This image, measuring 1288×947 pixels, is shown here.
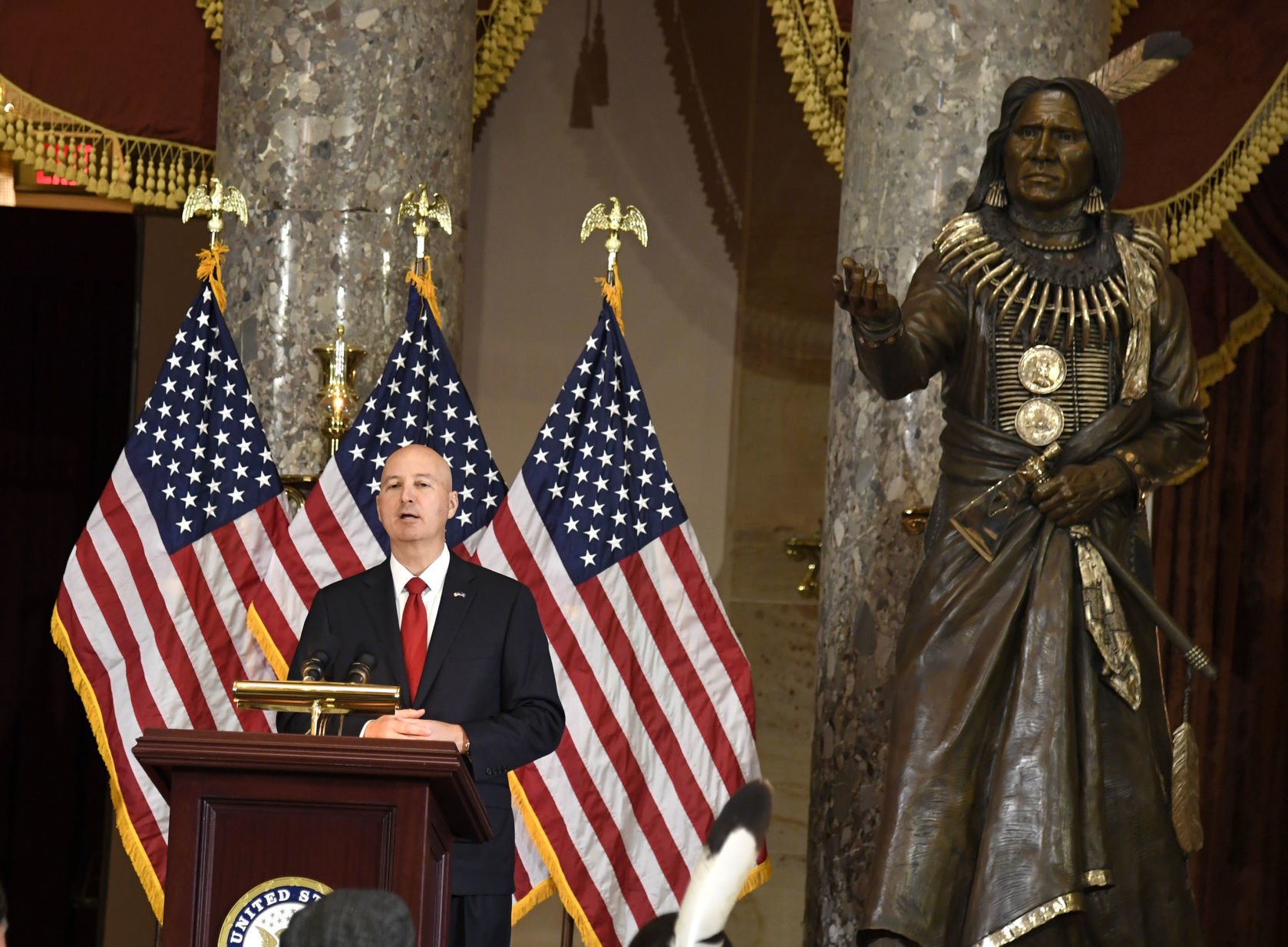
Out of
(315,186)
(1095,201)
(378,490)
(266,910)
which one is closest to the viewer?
(266,910)

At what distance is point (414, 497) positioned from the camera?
457 cm

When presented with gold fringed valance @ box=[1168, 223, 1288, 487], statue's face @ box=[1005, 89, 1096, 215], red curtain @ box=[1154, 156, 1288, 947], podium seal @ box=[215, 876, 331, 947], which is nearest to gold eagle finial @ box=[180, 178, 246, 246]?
statue's face @ box=[1005, 89, 1096, 215]

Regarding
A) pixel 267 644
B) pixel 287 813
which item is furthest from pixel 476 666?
pixel 267 644

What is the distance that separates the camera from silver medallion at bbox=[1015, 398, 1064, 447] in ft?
13.6

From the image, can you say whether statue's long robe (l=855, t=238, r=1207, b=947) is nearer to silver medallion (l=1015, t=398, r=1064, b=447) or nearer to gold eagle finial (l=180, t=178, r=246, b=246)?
silver medallion (l=1015, t=398, r=1064, b=447)

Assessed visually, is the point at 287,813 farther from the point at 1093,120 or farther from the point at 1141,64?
the point at 1141,64

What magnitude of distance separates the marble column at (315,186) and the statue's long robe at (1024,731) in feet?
7.39

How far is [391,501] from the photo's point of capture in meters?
4.59

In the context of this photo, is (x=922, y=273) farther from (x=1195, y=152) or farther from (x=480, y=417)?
(x=480, y=417)

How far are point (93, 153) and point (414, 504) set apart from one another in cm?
264

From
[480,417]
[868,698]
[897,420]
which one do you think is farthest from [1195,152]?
[480,417]

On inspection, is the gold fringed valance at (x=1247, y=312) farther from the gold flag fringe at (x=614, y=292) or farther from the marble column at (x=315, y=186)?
the marble column at (x=315, y=186)

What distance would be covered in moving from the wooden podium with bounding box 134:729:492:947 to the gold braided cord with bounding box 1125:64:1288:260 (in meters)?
3.64

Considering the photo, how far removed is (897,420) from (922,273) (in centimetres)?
111
